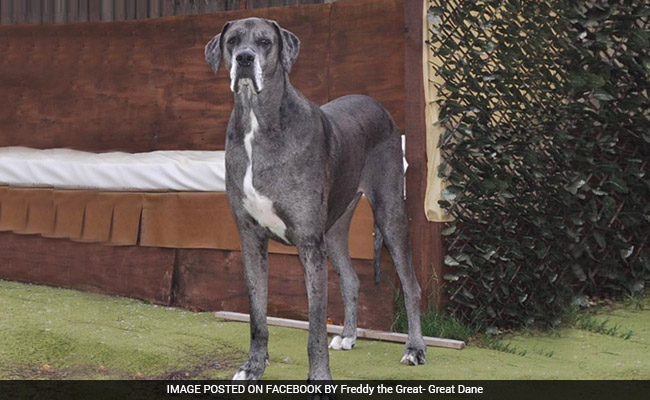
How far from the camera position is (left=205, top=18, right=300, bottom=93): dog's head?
4094 mm

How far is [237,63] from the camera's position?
409cm

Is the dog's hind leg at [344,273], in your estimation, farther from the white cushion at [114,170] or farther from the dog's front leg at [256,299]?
the white cushion at [114,170]

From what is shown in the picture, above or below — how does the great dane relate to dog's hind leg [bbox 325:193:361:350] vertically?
above

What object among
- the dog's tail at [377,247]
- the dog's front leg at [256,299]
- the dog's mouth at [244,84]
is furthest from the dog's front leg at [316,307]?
the dog's tail at [377,247]

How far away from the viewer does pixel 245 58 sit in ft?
13.4

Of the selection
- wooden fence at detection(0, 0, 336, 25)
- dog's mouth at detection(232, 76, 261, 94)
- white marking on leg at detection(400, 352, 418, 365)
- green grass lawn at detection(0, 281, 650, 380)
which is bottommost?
green grass lawn at detection(0, 281, 650, 380)

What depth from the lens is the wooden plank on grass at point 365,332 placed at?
5.39 metres

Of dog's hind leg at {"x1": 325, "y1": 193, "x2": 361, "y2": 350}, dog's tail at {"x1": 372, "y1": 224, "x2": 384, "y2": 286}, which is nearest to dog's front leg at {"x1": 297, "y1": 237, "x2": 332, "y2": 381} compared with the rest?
dog's hind leg at {"x1": 325, "y1": 193, "x2": 361, "y2": 350}

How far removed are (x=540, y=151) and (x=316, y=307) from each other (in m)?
2.29

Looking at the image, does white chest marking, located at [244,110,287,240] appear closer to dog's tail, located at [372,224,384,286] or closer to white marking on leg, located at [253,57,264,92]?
white marking on leg, located at [253,57,264,92]

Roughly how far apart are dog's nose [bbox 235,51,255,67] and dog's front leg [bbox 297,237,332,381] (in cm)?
87

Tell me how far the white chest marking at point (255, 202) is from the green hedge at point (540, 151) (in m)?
1.53
